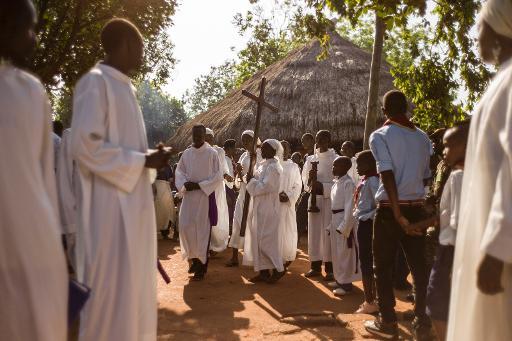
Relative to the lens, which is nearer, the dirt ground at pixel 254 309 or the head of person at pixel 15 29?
the head of person at pixel 15 29

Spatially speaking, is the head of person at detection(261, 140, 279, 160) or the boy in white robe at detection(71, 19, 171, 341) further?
the head of person at detection(261, 140, 279, 160)

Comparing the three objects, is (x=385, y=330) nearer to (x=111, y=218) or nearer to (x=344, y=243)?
(x=344, y=243)

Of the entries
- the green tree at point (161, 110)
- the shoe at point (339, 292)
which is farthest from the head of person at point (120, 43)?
the green tree at point (161, 110)

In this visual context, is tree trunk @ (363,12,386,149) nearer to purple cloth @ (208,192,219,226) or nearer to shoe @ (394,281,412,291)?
shoe @ (394,281,412,291)

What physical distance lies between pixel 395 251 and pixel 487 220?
2.84 meters

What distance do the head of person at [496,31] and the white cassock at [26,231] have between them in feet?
6.86

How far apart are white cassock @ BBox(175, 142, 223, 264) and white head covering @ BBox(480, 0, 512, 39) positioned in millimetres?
Result: 6512

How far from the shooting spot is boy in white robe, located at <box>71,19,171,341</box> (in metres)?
3.44

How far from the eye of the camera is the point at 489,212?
258 centimetres

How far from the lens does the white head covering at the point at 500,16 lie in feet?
8.56

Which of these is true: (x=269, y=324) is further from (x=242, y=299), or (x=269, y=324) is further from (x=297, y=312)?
(x=242, y=299)

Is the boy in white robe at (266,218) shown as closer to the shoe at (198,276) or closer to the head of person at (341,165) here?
the shoe at (198,276)

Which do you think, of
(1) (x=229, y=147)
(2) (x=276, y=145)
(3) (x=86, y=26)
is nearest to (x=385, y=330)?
(2) (x=276, y=145)

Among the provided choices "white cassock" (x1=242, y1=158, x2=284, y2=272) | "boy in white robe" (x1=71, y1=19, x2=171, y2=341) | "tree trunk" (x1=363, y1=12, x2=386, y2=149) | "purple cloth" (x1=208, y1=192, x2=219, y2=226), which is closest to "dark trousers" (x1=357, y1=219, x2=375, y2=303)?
"white cassock" (x1=242, y1=158, x2=284, y2=272)
